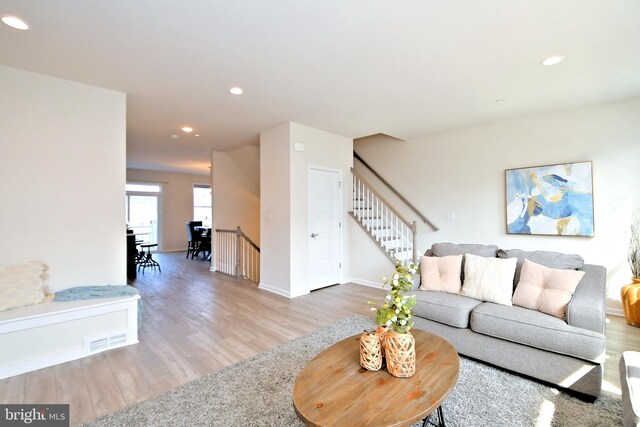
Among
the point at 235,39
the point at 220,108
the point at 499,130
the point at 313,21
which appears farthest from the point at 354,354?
the point at 499,130

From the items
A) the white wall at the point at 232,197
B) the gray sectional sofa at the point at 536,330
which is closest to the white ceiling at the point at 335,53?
the gray sectional sofa at the point at 536,330

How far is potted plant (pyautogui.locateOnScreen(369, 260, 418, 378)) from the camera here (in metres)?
1.48

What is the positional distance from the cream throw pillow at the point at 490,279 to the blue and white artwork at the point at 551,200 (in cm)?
183

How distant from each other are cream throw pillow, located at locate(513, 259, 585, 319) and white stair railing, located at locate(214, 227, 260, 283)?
4.28 m

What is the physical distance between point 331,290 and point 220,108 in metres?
3.28

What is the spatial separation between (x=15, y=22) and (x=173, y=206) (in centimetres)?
831

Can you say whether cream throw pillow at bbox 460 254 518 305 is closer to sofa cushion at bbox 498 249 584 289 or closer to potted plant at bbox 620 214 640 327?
sofa cushion at bbox 498 249 584 289

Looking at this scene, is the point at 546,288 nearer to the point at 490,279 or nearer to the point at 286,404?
the point at 490,279

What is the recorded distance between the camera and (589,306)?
208 cm

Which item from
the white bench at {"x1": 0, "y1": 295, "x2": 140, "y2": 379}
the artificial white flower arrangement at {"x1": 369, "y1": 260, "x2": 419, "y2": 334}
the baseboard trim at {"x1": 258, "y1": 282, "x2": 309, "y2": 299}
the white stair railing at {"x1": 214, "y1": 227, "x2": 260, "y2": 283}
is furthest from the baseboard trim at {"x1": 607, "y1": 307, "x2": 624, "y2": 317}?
the white bench at {"x1": 0, "y1": 295, "x2": 140, "y2": 379}

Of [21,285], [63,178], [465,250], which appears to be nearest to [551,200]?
[465,250]

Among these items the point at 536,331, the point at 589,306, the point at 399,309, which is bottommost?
the point at 536,331

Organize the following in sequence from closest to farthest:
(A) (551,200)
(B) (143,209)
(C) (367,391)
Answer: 1. (C) (367,391)
2. (A) (551,200)
3. (B) (143,209)

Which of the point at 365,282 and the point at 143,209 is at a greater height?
the point at 143,209
